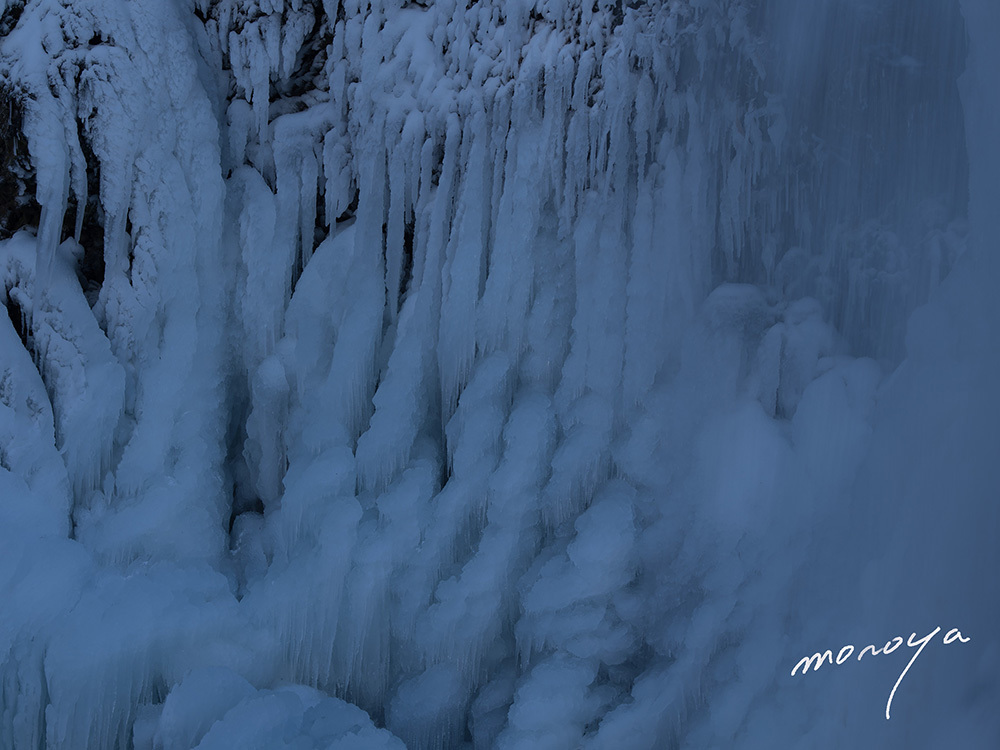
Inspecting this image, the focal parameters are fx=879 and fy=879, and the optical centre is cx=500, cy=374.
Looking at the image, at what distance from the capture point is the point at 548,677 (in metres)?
3.97

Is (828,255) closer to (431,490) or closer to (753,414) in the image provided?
(753,414)

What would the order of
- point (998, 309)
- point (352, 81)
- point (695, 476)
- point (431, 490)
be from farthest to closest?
point (352, 81) → point (431, 490) → point (695, 476) → point (998, 309)

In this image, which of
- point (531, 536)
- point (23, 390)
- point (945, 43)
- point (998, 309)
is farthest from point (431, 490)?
point (945, 43)

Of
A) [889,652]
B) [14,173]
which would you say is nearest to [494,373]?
[889,652]

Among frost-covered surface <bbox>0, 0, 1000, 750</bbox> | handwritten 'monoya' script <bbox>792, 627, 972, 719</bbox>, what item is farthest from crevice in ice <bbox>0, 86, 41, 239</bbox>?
handwritten 'monoya' script <bbox>792, 627, 972, 719</bbox>

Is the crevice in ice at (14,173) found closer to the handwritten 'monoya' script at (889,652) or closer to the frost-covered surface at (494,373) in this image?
the frost-covered surface at (494,373)

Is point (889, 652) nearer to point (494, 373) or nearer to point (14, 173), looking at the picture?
point (494, 373)

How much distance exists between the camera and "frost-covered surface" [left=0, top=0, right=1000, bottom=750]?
12.0 feet

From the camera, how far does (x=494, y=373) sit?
4.34 meters

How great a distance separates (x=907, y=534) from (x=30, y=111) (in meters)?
4.55

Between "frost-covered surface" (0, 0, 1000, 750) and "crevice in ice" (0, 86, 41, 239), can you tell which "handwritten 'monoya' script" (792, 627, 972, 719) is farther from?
"crevice in ice" (0, 86, 41, 239)

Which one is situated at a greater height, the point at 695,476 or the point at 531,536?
the point at 695,476

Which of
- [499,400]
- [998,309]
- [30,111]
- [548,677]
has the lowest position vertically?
[548,677]

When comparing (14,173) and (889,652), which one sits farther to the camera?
(14,173)
